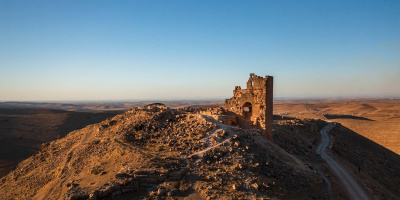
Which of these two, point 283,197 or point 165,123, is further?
point 165,123

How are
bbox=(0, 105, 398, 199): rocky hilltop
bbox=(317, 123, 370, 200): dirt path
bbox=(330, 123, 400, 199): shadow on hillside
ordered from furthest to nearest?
bbox=(330, 123, 400, 199): shadow on hillside → bbox=(317, 123, 370, 200): dirt path → bbox=(0, 105, 398, 199): rocky hilltop

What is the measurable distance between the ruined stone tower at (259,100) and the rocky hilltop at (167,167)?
3.14 m

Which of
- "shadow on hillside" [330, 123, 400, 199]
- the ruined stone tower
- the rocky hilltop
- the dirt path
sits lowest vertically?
"shadow on hillside" [330, 123, 400, 199]

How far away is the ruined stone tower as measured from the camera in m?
17.7

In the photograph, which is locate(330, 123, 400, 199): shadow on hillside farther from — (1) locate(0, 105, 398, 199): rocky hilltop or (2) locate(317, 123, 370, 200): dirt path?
(1) locate(0, 105, 398, 199): rocky hilltop

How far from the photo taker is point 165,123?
15.6 m

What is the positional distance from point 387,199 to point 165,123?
1565cm

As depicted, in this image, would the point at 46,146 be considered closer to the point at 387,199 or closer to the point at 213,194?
the point at 213,194

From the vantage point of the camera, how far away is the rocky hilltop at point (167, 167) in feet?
29.6

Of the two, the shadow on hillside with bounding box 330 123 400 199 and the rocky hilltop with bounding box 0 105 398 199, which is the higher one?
the rocky hilltop with bounding box 0 105 398 199

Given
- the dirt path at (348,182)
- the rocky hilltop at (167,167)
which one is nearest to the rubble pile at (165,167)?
the rocky hilltop at (167,167)

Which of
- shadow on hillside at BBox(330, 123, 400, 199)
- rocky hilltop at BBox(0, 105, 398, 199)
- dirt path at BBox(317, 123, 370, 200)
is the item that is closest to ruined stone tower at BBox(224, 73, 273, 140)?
rocky hilltop at BBox(0, 105, 398, 199)

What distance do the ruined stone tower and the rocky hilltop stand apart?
3138 mm

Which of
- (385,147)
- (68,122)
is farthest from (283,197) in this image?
(68,122)
